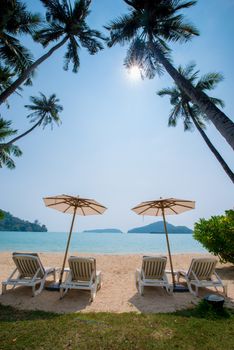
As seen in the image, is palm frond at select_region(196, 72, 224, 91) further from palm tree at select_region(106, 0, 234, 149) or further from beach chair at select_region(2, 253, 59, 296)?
beach chair at select_region(2, 253, 59, 296)

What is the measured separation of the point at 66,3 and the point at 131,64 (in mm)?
4558

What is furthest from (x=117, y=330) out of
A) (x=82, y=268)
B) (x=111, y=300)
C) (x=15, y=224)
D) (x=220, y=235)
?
(x=15, y=224)

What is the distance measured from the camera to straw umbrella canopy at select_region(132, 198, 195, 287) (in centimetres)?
756

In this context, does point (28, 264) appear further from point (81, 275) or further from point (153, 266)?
point (153, 266)

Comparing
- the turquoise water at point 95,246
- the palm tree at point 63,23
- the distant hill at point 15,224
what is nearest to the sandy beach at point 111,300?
the palm tree at point 63,23

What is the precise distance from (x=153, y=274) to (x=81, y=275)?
84.3 inches

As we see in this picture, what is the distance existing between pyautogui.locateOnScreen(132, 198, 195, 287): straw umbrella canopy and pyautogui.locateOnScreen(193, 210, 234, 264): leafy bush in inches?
97.1

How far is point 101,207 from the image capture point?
793 cm

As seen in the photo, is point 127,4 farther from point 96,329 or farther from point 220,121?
point 96,329

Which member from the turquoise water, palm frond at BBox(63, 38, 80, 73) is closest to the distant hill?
the turquoise water

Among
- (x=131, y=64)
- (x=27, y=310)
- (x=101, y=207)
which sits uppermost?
(x=131, y=64)

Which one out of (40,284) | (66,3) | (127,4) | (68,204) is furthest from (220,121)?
(66,3)

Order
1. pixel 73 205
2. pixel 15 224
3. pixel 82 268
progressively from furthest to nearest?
pixel 15 224 < pixel 73 205 < pixel 82 268

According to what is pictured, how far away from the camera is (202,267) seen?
6.93 meters
